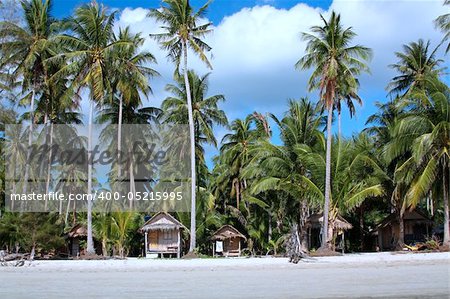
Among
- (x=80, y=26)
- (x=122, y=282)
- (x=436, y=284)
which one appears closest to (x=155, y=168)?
(x=80, y=26)

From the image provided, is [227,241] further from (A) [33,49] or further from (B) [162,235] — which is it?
(A) [33,49]

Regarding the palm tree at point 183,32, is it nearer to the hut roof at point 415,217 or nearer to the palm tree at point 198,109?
the palm tree at point 198,109

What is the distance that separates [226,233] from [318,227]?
236 inches

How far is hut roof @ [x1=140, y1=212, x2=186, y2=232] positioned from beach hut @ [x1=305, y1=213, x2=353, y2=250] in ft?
26.6

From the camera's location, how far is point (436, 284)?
11367 millimetres

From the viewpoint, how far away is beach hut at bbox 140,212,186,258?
29781 mm

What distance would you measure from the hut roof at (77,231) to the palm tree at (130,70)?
6.11m

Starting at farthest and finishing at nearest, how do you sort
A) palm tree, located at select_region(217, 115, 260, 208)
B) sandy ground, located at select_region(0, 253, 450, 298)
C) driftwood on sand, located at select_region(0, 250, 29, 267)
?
palm tree, located at select_region(217, 115, 260, 208) → driftwood on sand, located at select_region(0, 250, 29, 267) → sandy ground, located at select_region(0, 253, 450, 298)

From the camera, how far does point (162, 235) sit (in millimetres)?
30922

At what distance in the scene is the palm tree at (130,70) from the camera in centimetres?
2854

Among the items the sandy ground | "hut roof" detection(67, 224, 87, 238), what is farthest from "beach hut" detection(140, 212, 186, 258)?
the sandy ground

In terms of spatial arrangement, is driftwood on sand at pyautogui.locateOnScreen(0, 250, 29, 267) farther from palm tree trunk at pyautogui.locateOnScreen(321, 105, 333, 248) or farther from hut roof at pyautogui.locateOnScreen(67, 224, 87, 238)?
palm tree trunk at pyautogui.locateOnScreen(321, 105, 333, 248)

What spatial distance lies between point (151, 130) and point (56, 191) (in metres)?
9.74

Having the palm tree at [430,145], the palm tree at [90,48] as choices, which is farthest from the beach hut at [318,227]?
the palm tree at [90,48]
